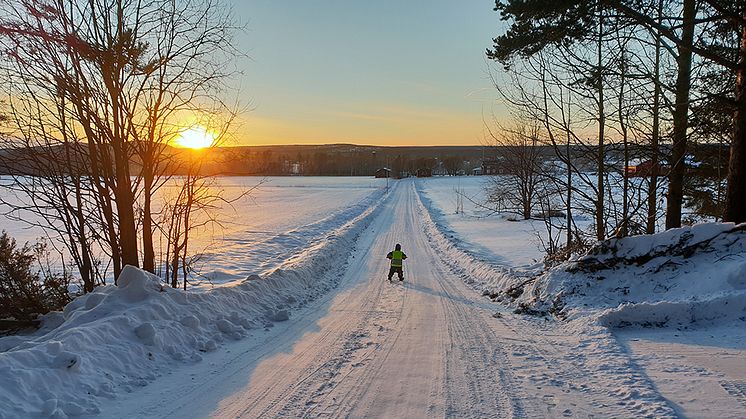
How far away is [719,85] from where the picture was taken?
9.96m

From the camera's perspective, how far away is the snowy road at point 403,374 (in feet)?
14.0

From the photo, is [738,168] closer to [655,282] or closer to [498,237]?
[655,282]

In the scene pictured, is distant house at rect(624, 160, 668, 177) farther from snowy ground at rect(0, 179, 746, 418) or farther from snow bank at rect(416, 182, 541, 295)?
snow bank at rect(416, 182, 541, 295)

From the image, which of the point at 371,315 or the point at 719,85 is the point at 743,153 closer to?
the point at 719,85

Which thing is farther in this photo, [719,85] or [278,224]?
[278,224]

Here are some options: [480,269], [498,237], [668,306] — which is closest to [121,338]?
[668,306]

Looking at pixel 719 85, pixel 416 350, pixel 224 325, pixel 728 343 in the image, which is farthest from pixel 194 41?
pixel 719 85

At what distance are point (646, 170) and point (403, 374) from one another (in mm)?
8125

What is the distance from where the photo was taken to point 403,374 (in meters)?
5.11

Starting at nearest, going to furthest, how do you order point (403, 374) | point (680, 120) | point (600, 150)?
point (403, 374) → point (680, 120) → point (600, 150)

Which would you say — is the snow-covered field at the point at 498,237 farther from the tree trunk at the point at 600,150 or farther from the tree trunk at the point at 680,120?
the tree trunk at the point at 680,120

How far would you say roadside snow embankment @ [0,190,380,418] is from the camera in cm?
423

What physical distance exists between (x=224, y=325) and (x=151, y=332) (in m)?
1.23

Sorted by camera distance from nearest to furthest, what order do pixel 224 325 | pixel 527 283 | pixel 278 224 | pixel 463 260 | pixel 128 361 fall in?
pixel 128 361
pixel 224 325
pixel 527 283
pixel 463 260
pixel 278 224
